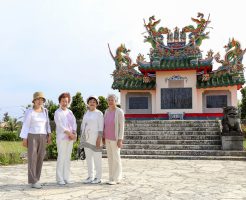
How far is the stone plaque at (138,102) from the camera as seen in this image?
23.0m

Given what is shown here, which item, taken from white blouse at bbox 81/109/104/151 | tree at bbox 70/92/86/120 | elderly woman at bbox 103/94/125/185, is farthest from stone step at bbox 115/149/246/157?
tree at bbox 70/92/86/120

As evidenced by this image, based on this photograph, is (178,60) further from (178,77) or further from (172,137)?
(172,137)

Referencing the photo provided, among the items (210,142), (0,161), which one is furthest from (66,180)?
(210,142)

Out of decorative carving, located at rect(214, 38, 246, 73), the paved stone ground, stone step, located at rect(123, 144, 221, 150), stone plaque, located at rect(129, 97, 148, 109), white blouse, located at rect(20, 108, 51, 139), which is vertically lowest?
the paved stone ground

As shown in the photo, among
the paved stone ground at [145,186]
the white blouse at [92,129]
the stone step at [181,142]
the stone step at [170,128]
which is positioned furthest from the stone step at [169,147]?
the white blouse at [92,129]

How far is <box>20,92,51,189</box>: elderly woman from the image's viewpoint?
6023 mm

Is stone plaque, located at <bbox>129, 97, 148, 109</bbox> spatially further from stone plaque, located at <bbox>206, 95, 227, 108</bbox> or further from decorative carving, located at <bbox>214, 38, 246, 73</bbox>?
decorative carving, located at <bbox>214, 38, 246, 73</bbox>

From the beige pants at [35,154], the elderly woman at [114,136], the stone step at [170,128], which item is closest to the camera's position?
the beige pants at [35,154]

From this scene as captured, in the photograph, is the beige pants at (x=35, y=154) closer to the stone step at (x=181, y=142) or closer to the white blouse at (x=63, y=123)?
the white blouse at (x=63, y=123)

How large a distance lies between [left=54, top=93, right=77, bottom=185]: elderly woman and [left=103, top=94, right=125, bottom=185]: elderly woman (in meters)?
0.67

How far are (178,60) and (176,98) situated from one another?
2.42 metres

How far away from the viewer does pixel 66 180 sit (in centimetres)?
637

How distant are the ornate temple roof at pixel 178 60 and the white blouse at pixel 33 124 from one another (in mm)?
15921

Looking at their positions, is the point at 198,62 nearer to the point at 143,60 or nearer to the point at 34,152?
the point at 143,60
